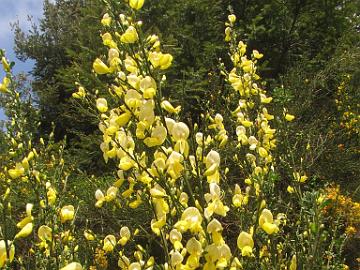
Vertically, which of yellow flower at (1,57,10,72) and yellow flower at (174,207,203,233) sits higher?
yellow flower at (1,57,10,72)

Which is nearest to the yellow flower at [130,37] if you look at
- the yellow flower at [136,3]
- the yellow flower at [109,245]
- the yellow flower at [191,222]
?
the yellow flower at [136,3]

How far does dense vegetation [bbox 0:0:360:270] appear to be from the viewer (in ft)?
4.90

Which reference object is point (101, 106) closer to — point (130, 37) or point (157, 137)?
point (130, 37)

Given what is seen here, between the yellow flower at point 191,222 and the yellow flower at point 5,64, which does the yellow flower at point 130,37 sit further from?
the yellow flower at point 5,64

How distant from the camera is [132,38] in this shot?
156 cm

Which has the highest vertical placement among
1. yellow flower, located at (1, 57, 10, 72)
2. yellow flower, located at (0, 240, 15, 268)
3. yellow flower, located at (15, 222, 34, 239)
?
yellow flower, located at (1, 57, 10, 72)

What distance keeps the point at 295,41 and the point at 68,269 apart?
937 centimetres

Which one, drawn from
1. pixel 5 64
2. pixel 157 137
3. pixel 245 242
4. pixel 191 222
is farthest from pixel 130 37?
pixel 5 64

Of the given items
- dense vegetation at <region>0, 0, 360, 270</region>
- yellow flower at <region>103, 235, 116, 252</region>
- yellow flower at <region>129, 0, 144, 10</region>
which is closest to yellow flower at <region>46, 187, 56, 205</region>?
dense vegetation at <region>0, 0, 360, 270</region>

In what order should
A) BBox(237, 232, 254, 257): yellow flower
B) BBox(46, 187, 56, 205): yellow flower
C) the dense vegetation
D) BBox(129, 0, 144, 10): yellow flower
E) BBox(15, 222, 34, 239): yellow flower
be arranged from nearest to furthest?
BBox(15, 222, 34, 239): yellow flower
BBox(237, 232, 254, 257): yellow flower
the dense vegetation
BBox(129, 0, 144, 10): yellow flower
BBox(46, 187, 56, 205): yellow flower

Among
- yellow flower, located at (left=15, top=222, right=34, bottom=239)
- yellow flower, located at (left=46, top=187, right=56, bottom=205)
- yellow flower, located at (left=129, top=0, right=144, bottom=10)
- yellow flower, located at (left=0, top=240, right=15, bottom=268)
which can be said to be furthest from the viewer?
yellow flower, located at (left=46, top=187, right=56, bottom=205)

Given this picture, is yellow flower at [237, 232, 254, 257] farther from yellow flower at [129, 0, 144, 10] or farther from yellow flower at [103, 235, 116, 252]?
yellow flower at [129, 0, 144, 10]

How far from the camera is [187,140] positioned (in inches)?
77.8

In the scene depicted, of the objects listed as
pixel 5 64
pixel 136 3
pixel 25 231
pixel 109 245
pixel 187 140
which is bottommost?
pixel 109 245
